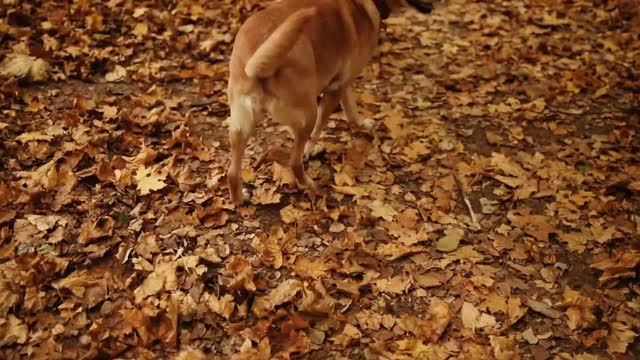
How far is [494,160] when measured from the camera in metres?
4.10

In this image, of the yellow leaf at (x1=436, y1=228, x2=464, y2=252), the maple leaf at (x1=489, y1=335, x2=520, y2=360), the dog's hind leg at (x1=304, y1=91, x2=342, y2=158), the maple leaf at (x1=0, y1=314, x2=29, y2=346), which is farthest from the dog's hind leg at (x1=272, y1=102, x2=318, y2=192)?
the maple leaf at (x1=0, y1=314, x2=29, y2=346)

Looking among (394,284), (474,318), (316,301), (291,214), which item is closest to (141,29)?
(291,214)

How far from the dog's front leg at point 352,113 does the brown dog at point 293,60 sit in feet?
2.02

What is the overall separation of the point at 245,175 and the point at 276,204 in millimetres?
379

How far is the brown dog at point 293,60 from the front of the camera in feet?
9.18

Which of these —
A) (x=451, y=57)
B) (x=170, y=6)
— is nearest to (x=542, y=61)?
(x=451, y=57)

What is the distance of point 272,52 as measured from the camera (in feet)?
8.83

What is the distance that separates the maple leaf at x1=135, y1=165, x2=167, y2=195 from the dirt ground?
1cm

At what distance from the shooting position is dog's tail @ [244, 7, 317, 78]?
106 inches

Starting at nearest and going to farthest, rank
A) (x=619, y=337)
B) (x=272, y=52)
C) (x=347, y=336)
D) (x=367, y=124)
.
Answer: (x=272, y=52) → (x=347, y=336) → (x=619, y=337) → (x=367, y=124)

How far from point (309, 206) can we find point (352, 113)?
3.61 feet

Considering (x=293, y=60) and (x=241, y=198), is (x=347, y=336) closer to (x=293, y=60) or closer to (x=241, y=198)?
(x=241, y=198)

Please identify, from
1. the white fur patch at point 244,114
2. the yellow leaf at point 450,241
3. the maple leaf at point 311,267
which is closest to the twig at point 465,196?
the yellow leaf at point 450,241

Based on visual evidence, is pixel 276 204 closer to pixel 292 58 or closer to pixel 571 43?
pixel 292 58
